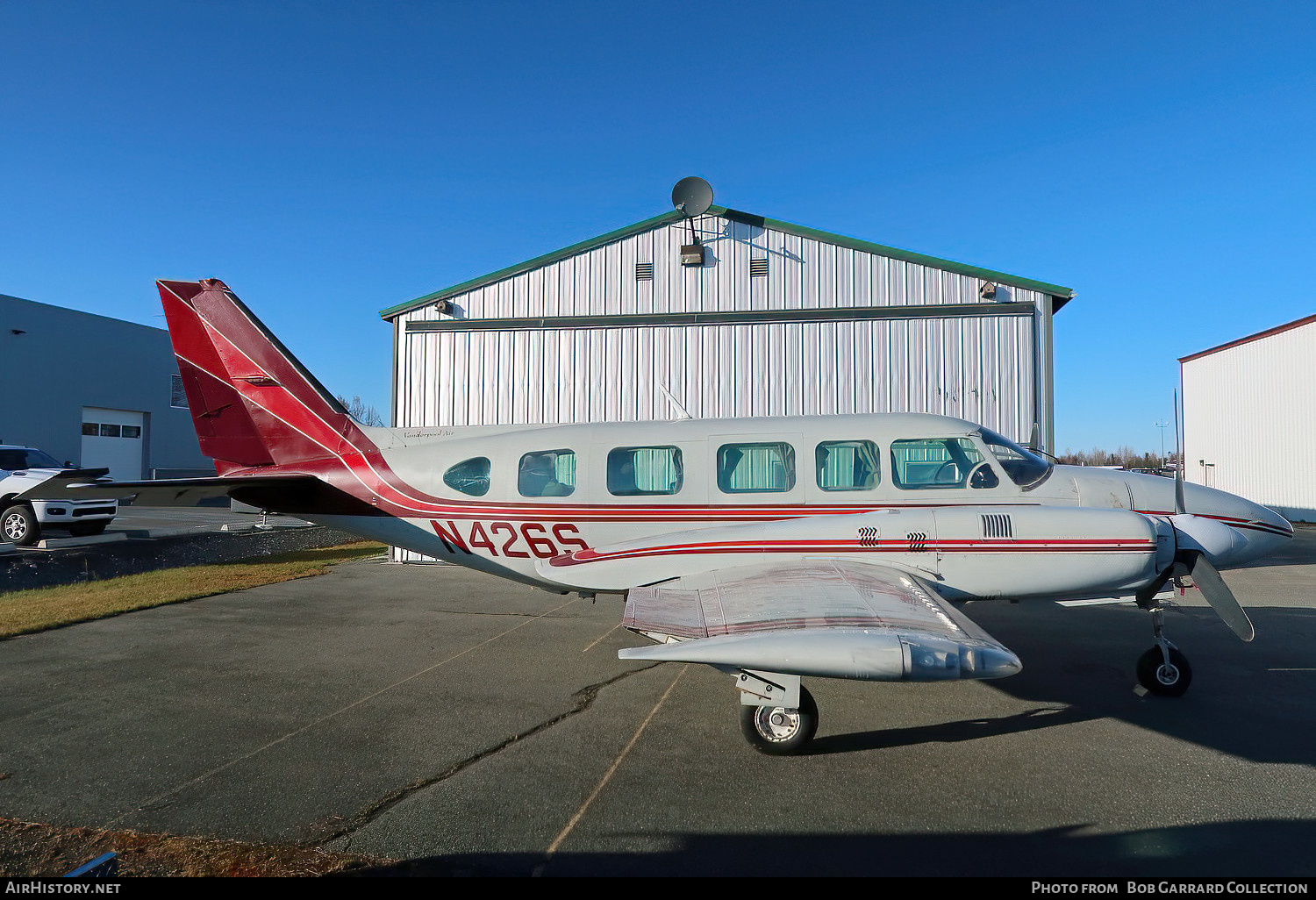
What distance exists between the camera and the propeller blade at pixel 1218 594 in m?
5.36

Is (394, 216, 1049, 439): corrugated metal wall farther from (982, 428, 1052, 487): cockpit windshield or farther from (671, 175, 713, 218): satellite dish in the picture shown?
(982, 428, 1052, 487): cockpit windshield

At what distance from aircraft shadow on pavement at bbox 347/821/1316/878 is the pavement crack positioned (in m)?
0.49

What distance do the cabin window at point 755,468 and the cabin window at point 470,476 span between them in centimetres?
250

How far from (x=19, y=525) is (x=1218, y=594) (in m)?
21.3

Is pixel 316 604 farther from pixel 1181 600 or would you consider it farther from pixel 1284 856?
pixel 1181 600

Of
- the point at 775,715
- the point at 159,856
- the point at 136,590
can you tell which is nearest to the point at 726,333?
the point at 775,715

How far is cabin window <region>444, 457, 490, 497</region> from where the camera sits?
709 centimetres

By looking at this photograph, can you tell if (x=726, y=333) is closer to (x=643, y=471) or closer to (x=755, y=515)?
(x=643, y=471)

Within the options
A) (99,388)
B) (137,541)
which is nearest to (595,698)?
(137,541)

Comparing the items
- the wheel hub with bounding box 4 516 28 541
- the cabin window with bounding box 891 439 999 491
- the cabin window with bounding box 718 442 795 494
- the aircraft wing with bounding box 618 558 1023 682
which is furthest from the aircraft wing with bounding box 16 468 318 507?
the wheel hub with bounding box 4 516 28 541

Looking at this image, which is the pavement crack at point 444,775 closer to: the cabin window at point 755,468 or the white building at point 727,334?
the cabin window at point 755,468

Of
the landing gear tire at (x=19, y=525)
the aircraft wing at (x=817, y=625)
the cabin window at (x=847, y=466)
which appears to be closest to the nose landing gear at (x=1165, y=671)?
the aircraft wing at (x=817, y=625)

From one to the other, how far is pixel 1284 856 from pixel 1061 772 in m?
1.16

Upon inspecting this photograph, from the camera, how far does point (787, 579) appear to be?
5.35 meters
